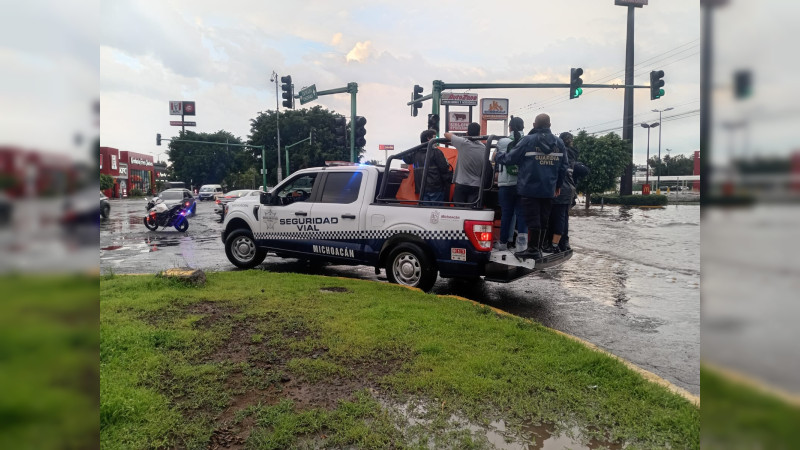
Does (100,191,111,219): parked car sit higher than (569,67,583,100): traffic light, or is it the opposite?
(569,67,583,100): traffic light

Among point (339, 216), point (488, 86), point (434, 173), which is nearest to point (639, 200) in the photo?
point (488, 86)

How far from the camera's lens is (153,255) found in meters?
11.1

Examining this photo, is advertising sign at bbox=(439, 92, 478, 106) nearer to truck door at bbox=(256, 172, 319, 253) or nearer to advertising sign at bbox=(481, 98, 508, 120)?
advertising sign at bbox=(481, 98, 508, 120)

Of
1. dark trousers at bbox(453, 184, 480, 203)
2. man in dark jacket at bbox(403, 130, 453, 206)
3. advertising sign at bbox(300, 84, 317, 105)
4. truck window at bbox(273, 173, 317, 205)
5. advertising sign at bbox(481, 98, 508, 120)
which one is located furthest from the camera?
advertising sign at bbox(481, 98, 508, 120)

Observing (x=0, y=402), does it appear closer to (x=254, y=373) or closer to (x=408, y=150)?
(x=254, y=373)

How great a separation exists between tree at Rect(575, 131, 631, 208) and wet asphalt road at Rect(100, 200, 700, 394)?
2100 cm

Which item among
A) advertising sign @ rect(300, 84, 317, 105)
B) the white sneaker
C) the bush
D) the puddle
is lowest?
the puddle

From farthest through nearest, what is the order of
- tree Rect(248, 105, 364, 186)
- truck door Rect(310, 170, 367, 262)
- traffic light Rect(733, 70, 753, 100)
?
1. tree Rect(248, 105, 364, 186)
2. truck door Rect(310, 170, 367, 262)
3. traffic light Rect(733, 70, 753, 100)

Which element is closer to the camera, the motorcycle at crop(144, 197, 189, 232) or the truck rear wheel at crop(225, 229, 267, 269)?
the truck rear wheel at crop(225, 229, 267, 269)

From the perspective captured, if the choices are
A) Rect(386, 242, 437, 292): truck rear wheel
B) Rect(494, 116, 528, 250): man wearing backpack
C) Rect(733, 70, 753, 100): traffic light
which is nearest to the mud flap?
Rect(494, 116, 528, 250): man wearing backpack

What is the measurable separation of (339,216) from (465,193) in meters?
2.00

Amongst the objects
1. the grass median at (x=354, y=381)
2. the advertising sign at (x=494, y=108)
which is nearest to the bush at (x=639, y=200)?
the advertising sign at (x=494, y=108)

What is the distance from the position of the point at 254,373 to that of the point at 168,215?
14.6 metres

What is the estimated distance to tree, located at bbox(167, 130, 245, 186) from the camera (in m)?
72.4
